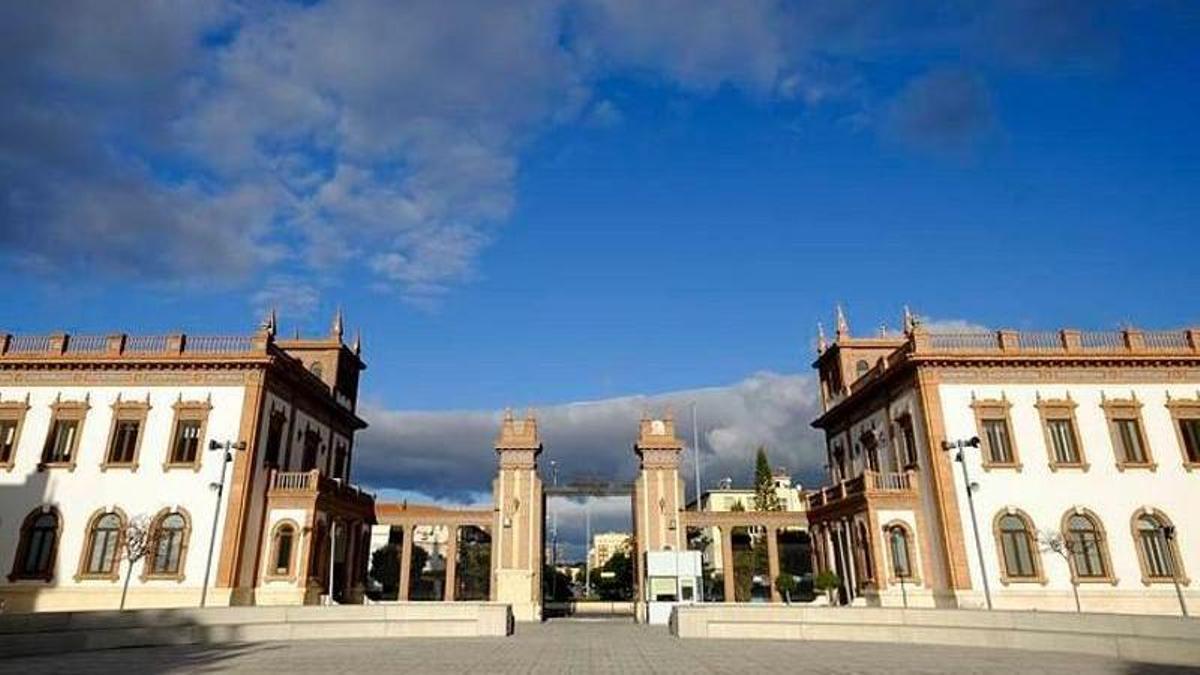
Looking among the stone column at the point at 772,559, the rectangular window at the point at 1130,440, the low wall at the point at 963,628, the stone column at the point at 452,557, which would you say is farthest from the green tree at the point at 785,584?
the stone column at the point at 452,557

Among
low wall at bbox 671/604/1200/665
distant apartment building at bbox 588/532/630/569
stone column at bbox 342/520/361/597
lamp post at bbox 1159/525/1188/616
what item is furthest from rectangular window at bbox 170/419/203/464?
distant apartment building at bbox 588/532/630/569

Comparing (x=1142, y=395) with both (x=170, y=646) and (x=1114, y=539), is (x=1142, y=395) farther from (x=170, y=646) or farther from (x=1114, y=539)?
(x=170, y=646)

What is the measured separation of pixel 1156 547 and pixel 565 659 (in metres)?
25.1

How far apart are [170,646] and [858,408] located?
30.8m

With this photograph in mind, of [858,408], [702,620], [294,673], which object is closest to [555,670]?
[294,673]

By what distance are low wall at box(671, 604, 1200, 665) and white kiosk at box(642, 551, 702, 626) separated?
7.99 metres

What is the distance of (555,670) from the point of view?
13.8 metres

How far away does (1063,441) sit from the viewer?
29.1 meters

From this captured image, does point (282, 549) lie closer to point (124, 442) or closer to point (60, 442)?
point (124, 442)

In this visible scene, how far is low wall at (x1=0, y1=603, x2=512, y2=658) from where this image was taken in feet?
54.0

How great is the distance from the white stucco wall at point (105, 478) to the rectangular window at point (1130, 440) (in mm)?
36000

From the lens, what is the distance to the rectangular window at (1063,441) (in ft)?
94.6

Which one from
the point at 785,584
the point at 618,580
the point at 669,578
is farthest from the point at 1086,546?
the point at 618,580

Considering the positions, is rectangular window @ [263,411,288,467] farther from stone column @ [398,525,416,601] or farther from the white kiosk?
the white kiosk
